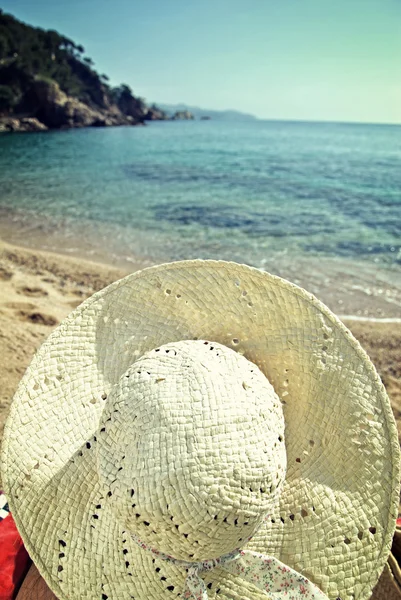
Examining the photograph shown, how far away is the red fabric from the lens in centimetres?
169

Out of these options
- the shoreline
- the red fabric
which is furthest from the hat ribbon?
the shoreline

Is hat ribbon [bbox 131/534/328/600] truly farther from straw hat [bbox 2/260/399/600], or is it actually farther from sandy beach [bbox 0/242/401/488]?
sandy beach [bbox 0/242/401/488]

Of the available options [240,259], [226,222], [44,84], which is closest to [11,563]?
[240,259]

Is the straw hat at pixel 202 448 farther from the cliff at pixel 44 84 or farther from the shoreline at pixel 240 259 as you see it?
the cliff at pixel 44 84

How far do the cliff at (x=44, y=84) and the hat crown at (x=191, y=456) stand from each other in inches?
1604

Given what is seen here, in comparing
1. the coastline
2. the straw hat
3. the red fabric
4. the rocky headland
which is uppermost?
the rocky headland

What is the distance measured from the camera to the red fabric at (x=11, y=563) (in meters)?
1.69

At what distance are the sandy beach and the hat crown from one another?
1.61 metres

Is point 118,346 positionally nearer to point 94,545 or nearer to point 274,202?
point 94,545

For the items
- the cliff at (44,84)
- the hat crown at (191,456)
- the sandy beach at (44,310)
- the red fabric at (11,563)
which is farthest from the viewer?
the cliff at (44,84)

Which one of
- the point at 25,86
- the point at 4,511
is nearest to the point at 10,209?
the point at 4,511

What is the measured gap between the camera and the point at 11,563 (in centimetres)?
176

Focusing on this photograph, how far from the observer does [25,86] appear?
4269 cm

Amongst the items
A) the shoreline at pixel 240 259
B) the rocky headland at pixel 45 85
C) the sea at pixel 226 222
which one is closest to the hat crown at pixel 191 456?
the shoreline at pixel 240 259
